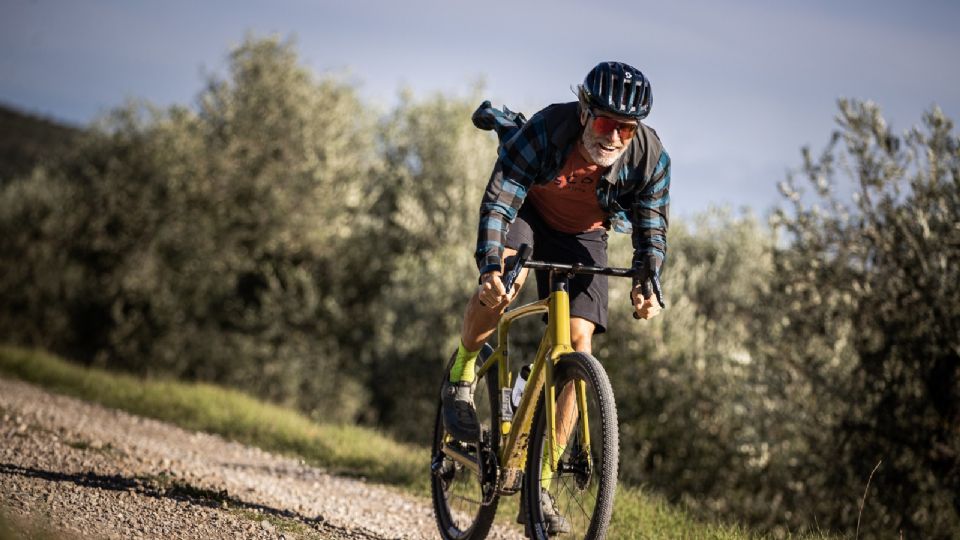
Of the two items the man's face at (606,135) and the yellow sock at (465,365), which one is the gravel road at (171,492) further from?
the man's face at (606,135)

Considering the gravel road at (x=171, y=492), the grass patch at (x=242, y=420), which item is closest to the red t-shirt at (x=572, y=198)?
the gravel road at (x=171, y=492)

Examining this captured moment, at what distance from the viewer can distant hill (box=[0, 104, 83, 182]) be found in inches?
1710

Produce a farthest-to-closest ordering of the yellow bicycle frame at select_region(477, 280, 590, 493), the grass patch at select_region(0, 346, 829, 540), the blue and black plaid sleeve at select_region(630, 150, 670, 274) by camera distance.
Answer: the grass patch at select_region(0, 346, 829, 540) → the blue and black plaid sleeve at select_region(630, 150, 670, 274) → the yellow bicycle frame at select_region(477, 280, 590, 493)

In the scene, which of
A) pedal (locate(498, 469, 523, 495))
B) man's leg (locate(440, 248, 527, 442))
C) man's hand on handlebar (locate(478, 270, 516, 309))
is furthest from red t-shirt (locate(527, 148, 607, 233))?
pedal (locate(498, 469, 523, 495))

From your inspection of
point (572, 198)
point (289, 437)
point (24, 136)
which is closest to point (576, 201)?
point (572, 198)

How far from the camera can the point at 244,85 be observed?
26.0 m

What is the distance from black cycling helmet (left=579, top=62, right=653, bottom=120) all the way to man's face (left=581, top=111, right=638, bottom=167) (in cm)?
6

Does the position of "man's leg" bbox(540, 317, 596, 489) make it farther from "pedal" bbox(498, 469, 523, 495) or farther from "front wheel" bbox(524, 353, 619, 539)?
"pedal" bbox(498, 469, 523, 495)

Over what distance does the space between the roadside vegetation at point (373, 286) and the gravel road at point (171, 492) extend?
2.76m

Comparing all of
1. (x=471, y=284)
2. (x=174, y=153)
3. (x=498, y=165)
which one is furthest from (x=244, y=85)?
(x=498, y=165)

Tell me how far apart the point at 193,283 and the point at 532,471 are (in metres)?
22.5

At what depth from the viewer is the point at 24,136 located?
5750cm

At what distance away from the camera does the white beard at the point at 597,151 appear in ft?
15.3

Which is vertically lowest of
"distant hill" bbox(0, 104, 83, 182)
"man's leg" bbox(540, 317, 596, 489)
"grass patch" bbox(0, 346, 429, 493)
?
"grass patch" bbox(0, 346, 429, 493)
